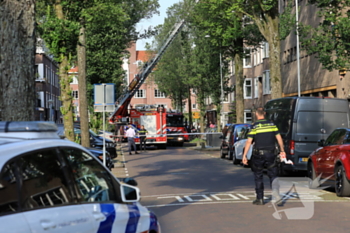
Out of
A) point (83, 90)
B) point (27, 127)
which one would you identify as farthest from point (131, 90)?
point (27, 127)

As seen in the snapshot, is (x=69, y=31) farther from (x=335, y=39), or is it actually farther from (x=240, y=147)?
(x=335, y=39)

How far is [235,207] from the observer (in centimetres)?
1188

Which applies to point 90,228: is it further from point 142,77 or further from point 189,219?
point 142,77

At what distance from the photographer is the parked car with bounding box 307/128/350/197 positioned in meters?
13.0

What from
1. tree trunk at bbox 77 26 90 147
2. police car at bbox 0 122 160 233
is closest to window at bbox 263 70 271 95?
tree trunk at bbox 77 26 90 147

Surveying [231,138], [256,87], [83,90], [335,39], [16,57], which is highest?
[256,87]

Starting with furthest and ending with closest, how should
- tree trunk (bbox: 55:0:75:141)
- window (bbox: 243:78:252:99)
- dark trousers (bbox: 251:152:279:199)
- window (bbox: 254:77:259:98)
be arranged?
window (bbox: 243:78:252:99)
window (bbox: 254:77:259:98)
tree trunk (bbox: 55:0:75:141)
dark trousers (bbox: 251:152:279:199)

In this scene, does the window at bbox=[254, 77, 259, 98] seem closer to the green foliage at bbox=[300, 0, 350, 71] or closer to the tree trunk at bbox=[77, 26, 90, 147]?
the green foliage at bbox=[300, 0, 350, 71]

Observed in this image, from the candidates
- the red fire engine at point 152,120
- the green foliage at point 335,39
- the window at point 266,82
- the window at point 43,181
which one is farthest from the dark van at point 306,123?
the window at point 266,82

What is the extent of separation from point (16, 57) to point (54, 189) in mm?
4914

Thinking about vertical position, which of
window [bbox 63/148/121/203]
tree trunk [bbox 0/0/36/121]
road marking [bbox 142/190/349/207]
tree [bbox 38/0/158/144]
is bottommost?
road marking [bbox 142/190/349/207]

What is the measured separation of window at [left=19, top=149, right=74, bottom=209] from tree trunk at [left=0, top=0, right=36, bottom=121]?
4.67m

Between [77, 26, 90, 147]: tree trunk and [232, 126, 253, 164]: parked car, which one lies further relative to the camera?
[77, 26, 90, 147]: tree trunk

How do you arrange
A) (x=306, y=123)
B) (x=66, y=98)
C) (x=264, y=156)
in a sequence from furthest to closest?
(x=66, y=98) < (x=306, y=123) < (x=264, y=156)
